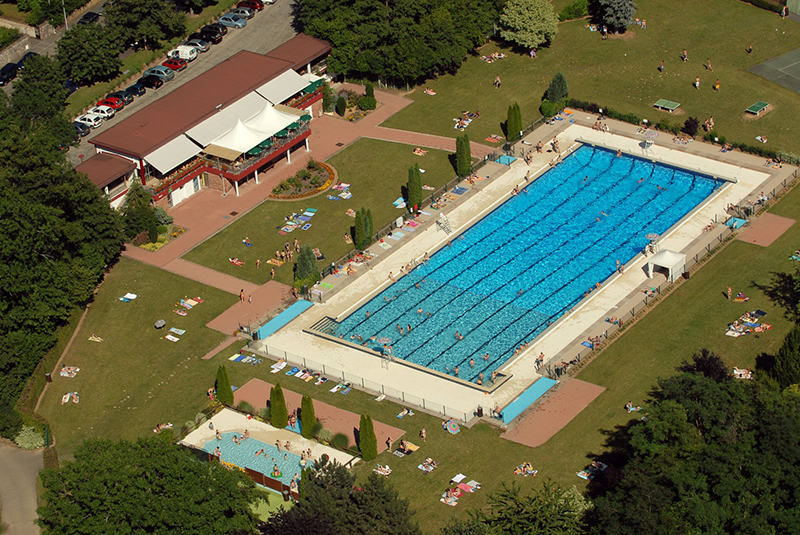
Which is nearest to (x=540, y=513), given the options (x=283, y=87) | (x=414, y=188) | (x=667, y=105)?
(x=414, y=188)

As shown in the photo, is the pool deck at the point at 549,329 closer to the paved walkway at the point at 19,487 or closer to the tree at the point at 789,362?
the tree at the point at 789,362

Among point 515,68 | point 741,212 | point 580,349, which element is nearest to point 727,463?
point 580,349

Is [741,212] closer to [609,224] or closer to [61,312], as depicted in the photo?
[609,224]

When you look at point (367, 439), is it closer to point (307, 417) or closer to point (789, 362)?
point (307, 417)

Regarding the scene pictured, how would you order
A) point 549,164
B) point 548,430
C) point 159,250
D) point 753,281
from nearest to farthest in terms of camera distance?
point 548,430
point 753,281
point 159,250
point 549,164

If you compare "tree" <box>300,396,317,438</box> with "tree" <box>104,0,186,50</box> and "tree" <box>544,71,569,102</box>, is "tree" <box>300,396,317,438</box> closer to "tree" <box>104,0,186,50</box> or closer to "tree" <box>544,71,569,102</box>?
"tree" <box>544,71,569,102</box>

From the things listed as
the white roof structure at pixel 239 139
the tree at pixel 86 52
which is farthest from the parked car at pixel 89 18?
the white roof structure at pixel 239 139
